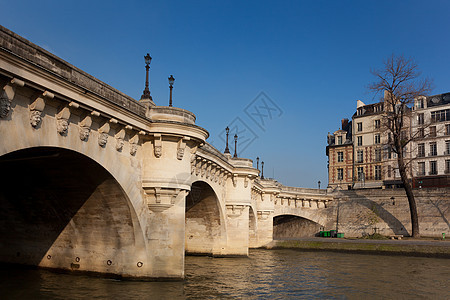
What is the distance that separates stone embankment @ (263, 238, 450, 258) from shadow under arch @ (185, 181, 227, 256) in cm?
1224

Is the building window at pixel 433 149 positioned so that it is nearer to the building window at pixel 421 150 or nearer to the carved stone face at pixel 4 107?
the building window at pixel 421 150

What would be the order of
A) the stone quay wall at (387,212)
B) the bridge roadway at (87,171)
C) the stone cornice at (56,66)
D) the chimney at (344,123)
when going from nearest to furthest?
1. the stone cornice at (56,66)
2. the bridge roadway at (87,171)
3. the stone quay wall at (387,212)
4. the chimney at (344,123)

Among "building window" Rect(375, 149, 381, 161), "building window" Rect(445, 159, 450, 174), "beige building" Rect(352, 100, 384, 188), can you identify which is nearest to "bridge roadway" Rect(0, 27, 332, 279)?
"building window" Rect(375, 149, 381, 161)

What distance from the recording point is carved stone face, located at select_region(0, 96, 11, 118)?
1125 cm

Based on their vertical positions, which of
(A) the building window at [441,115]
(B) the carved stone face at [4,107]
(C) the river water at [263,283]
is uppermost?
(A) the building window at [441,115]

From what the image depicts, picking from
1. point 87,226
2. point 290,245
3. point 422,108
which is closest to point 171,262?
point 87,226

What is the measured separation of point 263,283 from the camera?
22.8 meters

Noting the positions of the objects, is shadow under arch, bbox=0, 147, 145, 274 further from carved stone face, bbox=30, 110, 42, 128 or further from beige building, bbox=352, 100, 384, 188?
beige building, bbox=352, 100, 384, 188

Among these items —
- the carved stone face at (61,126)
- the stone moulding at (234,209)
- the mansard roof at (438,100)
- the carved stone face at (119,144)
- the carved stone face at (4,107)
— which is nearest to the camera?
the carved stone face at (4,107)

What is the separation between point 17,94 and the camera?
11930 mm

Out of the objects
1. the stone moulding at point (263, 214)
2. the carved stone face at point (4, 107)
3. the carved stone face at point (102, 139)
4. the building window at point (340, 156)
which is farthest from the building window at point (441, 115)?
the carved stone face at point (4, 107)

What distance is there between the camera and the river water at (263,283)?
58.8 feet

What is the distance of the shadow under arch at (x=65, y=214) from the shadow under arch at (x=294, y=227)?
125 feet

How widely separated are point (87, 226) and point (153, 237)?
337 cm
